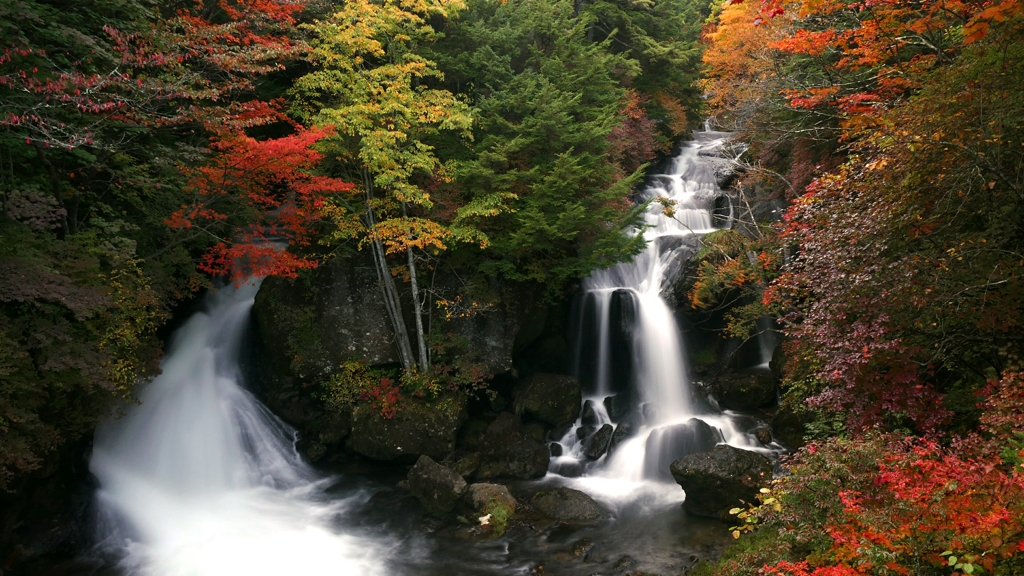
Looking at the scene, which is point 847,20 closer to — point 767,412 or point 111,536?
point 767,412

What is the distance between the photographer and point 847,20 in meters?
9.46

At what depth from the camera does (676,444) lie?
12141 mm

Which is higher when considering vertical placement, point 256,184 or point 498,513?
point 256,184

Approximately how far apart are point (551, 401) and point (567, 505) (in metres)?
3.30

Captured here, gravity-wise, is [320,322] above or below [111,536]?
above

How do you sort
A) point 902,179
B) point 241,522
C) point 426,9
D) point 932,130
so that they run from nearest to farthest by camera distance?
point 932,130 < point 902,179 < point 241,522 < point 426,9

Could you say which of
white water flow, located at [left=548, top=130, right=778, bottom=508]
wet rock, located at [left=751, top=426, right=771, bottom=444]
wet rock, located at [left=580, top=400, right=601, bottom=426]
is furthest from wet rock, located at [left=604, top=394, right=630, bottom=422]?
wet rock, located at [left=751, top=426, right=771, bottom=444]

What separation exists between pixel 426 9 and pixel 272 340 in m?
8.66

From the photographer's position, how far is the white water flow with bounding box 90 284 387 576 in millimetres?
9516

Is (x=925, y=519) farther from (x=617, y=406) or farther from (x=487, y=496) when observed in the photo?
(x=617, y=406)

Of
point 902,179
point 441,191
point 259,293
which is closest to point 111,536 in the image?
point 259,293

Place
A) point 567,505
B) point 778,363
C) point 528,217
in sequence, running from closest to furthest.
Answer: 1. point 567,505
2. point 528,217
3. point 778,363

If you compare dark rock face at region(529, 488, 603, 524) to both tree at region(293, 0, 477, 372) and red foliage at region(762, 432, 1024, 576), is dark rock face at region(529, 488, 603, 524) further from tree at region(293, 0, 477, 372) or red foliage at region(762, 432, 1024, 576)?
red foliage at region(762, 432, 1024, 576)

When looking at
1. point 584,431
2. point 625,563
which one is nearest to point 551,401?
point 584,431
